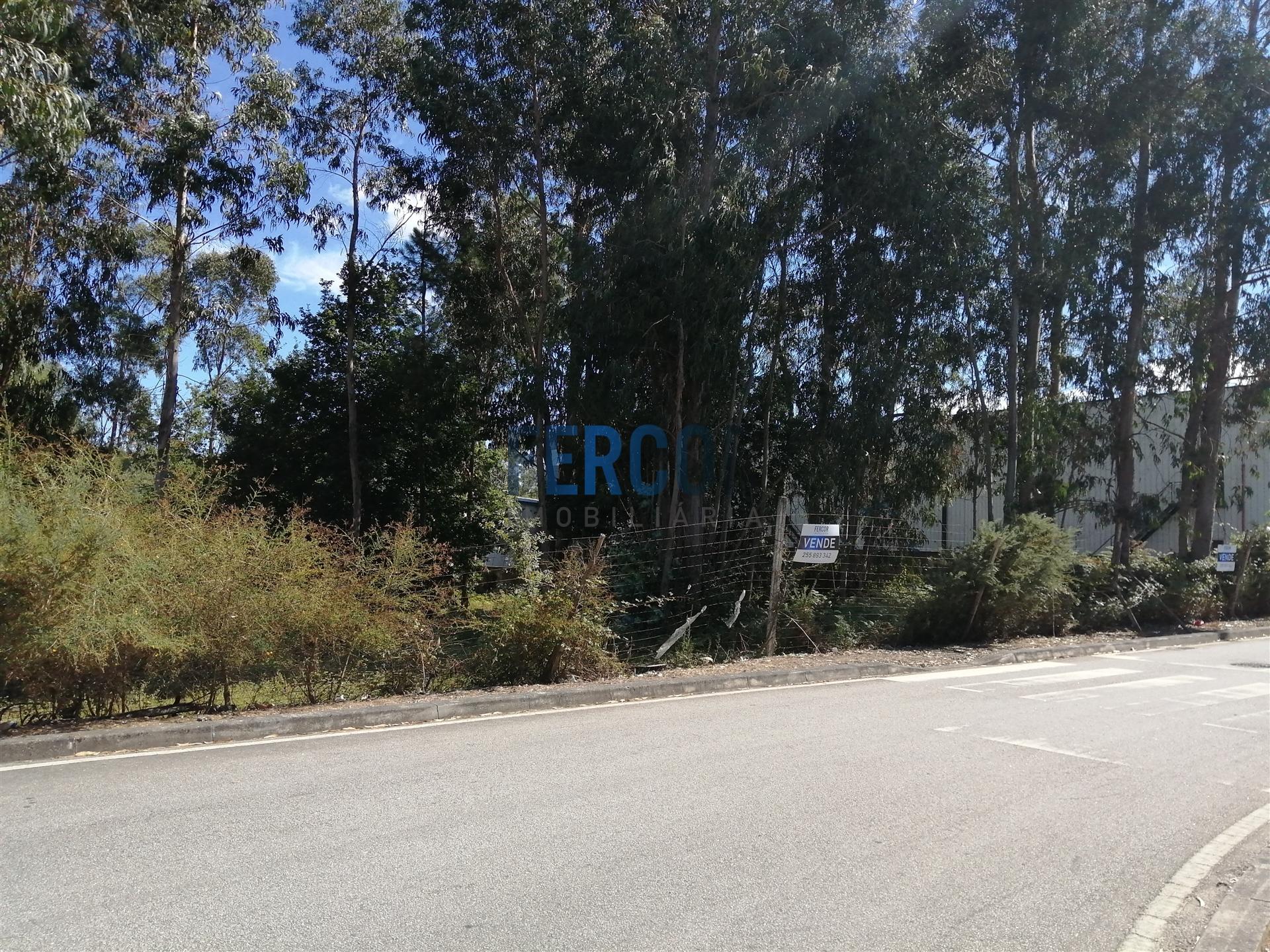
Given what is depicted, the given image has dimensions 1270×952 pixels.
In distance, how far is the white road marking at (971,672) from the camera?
1238cm

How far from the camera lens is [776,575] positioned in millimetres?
13273

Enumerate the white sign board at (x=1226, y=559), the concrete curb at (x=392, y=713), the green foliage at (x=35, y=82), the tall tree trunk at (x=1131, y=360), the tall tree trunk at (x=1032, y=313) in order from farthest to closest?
1. the tall tree trunk at (x=1131, y=360)
2. the white sign board at (x=1226, y=559)
3. the tall tree trunk at (x=1032, y=313)
4. the green foliage at (x=35, y=82)
5. the concrete curb at (x=392, y=713)

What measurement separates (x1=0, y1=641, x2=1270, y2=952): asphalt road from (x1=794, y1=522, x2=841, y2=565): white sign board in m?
4.13

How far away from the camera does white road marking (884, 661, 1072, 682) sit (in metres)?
12.4

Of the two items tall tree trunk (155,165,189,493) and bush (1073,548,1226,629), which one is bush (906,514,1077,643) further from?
tall tree trunk (155,165,189,493)

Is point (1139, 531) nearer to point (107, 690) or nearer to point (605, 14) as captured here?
point (605, 14)

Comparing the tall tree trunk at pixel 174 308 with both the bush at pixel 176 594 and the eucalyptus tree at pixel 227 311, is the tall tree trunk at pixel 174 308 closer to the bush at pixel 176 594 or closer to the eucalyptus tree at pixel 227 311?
the eucalyptus tree at pixel 227 311

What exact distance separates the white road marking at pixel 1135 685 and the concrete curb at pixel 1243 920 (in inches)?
226

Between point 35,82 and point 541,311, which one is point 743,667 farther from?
point 541,311

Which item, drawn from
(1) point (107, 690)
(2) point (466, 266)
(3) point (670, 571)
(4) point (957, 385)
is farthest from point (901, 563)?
(2) point (466, 266)

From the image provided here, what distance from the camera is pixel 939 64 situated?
65.4 feet

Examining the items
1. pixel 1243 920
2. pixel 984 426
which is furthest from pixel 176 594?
pixel 984 426

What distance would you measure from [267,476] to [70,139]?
13035 mm

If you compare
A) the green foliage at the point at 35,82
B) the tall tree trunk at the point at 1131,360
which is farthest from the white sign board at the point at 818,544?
the green foliage at the point at 35,82
